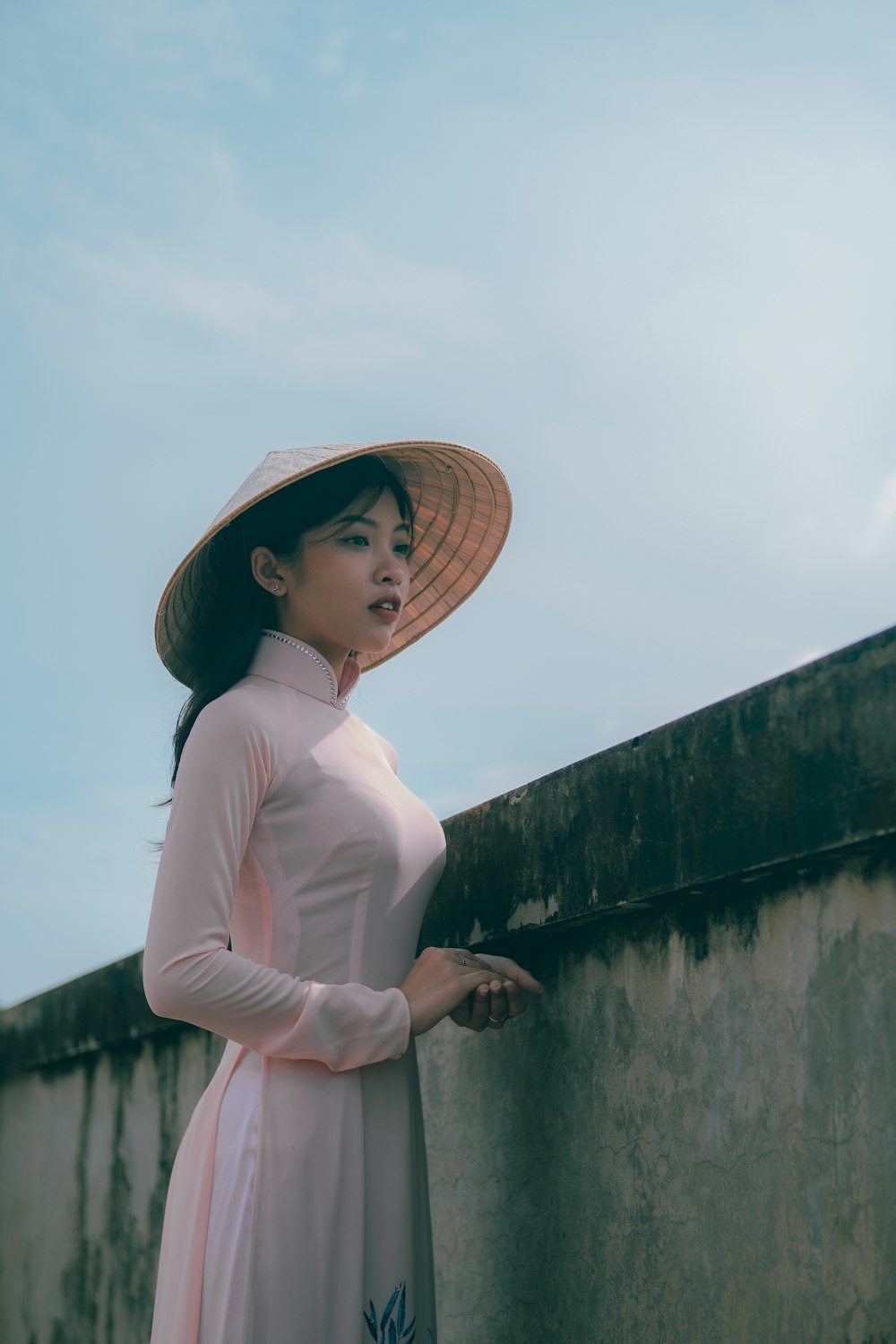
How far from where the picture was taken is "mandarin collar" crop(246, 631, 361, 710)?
205 centimetres

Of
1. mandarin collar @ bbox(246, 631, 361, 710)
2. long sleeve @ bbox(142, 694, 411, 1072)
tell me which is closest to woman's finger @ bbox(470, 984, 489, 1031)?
long sleeve @ bbox(142, 694, 411, 1072)

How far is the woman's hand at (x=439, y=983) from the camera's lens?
1.87m

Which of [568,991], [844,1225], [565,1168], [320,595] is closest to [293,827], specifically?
[320,595]


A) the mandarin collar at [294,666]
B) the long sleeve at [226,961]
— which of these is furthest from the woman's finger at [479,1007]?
the mandarin collar at [294,666]

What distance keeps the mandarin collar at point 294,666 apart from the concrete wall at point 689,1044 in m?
0.35

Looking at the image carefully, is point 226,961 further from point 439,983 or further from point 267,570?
point 267,570

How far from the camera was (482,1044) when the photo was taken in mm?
2320

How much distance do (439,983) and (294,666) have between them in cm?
50

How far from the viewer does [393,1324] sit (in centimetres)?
181

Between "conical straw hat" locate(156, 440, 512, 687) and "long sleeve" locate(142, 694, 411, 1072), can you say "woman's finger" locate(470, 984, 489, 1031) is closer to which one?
"long sleeve" locate(142, 694, 411, 1072)

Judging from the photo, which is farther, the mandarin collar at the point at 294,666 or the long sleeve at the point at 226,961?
the mandarin collar at the point at 294,666

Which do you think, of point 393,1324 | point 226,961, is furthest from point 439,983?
point 393,1324

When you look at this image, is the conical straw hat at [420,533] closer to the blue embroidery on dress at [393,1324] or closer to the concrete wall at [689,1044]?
the concrete wall at [689,1044]

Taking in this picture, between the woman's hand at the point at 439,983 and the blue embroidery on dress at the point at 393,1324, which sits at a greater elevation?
the woman's hand at the point at 439,983
